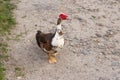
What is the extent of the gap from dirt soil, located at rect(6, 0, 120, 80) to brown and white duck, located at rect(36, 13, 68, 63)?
26 centimetres

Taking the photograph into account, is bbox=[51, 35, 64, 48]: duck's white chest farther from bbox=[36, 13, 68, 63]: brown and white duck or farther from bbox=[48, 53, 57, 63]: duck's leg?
bbox=[48, 53, 57, 63]: duck's leg

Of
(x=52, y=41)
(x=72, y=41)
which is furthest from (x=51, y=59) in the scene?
(x=72, y=41)

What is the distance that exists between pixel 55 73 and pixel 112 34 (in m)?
1.78

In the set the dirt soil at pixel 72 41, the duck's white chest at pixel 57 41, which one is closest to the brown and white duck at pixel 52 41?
the duck's white chest at pixel 57 41

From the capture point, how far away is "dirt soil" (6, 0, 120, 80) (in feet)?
20.3

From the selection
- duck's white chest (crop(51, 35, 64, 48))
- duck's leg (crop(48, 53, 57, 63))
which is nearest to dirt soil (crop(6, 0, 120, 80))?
duck's leg (crop(48, 53, 57, 63))

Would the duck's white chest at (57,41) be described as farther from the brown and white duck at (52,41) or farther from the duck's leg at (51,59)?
the duck's leg at (51,59)

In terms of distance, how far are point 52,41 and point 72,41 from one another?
1.01 meters

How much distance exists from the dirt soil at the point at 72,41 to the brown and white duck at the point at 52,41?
0.26 metres

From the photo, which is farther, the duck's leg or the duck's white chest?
the duck's leg

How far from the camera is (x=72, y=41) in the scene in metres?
7.05

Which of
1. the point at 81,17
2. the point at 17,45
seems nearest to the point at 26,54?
the point at 17,45

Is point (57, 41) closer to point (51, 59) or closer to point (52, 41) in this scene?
point (52, 41)

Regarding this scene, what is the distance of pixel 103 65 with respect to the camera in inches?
251
